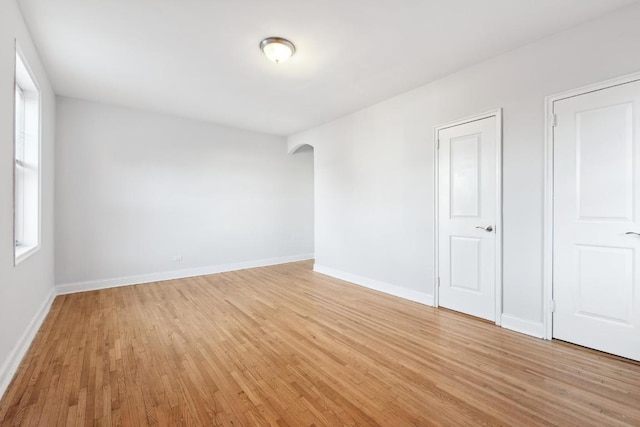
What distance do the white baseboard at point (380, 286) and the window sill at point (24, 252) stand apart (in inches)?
159

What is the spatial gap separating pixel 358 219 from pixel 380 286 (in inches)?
45.3

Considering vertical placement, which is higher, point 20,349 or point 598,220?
point 598,220

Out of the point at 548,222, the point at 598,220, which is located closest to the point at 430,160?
the point at 548,222

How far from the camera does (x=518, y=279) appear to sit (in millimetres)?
2883

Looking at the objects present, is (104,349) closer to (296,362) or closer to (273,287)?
(296,362)

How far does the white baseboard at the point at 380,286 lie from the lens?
372cm

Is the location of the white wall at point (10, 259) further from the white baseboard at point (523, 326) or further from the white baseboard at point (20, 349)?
the white baseboard at point (523, 326)

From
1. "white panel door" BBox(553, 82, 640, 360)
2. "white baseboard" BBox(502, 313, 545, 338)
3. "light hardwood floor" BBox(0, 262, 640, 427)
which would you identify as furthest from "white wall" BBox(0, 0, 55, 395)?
"white panel door" BBox(553, 82, 640, 360)

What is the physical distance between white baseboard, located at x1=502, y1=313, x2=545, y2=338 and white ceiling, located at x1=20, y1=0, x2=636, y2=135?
9.11 ft

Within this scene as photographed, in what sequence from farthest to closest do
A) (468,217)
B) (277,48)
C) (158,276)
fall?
1. (158,276)
2. (468,217)
3. (277,48)

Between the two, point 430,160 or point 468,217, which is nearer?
point 468,217

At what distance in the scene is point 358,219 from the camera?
4.75 metres

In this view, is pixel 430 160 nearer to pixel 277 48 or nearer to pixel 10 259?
pixel 277 48

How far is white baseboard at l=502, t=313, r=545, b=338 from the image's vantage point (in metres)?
2.71
